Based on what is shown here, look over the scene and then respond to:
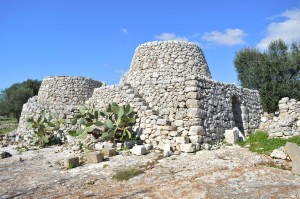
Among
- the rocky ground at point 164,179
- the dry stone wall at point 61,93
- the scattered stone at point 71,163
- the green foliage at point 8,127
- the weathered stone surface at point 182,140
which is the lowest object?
the rocky ground at point 164,179

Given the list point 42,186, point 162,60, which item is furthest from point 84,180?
point 162,60

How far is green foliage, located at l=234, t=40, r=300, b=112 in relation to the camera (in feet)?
63.6

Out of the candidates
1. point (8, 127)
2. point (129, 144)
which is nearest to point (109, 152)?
point (129, 144)

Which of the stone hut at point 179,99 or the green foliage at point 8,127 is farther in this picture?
the green foliage at point 8,127

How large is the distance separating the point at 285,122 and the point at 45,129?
1169cm

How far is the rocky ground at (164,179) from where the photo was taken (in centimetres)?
624

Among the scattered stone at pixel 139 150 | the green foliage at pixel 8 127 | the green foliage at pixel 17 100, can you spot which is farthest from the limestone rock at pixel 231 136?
the green foliage at pixel 17 100

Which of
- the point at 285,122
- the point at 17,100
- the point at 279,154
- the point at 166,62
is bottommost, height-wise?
the point at 279,154

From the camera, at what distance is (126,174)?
25.4 ft

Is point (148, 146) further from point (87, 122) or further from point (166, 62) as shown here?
point (166, 62)

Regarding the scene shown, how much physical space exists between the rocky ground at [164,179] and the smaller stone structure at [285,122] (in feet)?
10.2

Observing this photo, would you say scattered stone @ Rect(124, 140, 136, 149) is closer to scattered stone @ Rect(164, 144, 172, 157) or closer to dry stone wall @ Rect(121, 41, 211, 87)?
scattered stone @ Rect(164, 144, 172, 157)

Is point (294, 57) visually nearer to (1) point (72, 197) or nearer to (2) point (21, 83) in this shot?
(1) point (72, 197)

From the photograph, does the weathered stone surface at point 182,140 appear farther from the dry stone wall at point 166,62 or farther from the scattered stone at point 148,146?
the dry stone wall at point 166,62
